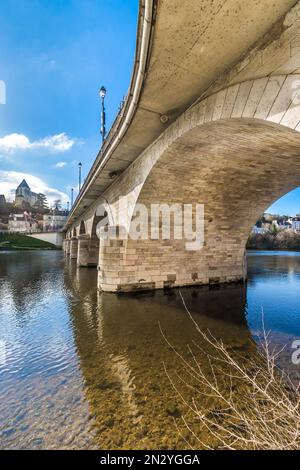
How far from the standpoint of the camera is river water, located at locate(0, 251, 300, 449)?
8.45ft

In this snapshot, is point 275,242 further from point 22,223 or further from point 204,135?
point 22,223

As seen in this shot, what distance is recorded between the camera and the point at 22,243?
4966cm

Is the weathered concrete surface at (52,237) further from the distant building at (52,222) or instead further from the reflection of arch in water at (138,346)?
the reflection of arch in water at (138,346)

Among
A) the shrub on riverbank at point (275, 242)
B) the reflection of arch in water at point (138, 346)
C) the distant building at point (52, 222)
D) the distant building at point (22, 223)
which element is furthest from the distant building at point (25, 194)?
the reflection of arch in water at point (138, 346)

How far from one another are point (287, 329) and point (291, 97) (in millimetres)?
5333

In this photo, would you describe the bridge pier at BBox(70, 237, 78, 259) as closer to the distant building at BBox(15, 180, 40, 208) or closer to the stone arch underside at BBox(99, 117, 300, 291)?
the stone arch underside at BBox(99, 117, 300, 291)

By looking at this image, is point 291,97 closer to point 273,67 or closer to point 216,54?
point 273,67

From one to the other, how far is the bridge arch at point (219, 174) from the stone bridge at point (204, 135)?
3 centimetres

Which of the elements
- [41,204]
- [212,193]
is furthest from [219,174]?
[41,204]

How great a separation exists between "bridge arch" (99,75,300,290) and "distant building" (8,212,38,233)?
68813 mm

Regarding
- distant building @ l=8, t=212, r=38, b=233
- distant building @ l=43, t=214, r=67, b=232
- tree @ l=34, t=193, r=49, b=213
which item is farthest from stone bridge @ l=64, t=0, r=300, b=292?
tree @ l=34, t=193, r=49, b=213

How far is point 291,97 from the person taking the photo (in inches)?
116

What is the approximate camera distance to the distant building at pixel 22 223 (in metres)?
69.9

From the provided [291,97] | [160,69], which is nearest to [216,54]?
[160,69]
